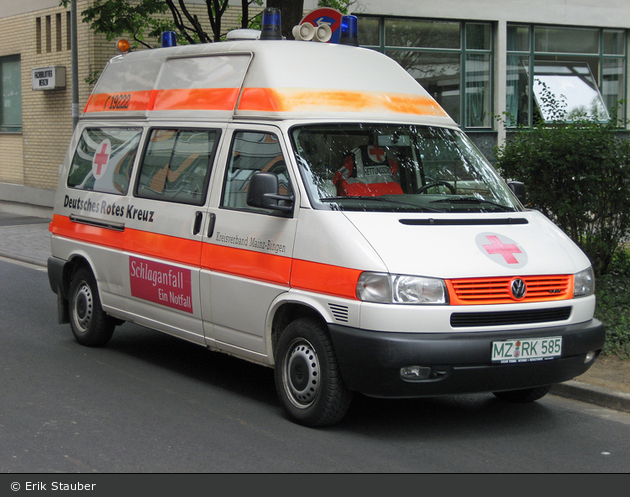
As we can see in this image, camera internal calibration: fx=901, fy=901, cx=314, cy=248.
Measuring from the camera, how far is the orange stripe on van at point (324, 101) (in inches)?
244

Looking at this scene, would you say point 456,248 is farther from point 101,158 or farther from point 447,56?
point 447,56

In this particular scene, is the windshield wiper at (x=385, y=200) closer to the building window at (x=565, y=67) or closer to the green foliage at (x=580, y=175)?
the green foliage at (x=580, y=175)

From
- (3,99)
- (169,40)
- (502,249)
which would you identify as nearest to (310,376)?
(502,249)

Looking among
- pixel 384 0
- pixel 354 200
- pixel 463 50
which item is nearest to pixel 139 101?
pixel 354 200

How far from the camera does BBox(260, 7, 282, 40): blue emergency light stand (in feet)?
22.7

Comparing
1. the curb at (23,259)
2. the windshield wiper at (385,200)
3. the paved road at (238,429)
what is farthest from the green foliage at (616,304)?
the curb at (23,259)

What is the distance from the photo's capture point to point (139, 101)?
304 inches

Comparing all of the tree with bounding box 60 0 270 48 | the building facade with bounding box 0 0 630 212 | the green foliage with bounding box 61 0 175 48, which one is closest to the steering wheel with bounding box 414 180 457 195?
the tree with bounding box 60 0 270 48

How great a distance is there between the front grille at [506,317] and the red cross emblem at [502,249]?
0.33 metres

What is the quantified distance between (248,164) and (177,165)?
3.00ft

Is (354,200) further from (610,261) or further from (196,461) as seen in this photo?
(610,261)

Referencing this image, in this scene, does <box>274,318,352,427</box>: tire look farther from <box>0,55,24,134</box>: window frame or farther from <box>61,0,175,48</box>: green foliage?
<box>0,55,24,134</box>: window frame

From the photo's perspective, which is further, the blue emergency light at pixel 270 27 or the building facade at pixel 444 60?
the building facade at pixel 444 60

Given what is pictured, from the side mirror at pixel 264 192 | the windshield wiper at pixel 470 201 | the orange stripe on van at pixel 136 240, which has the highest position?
the side mirror at pixel 264 192
